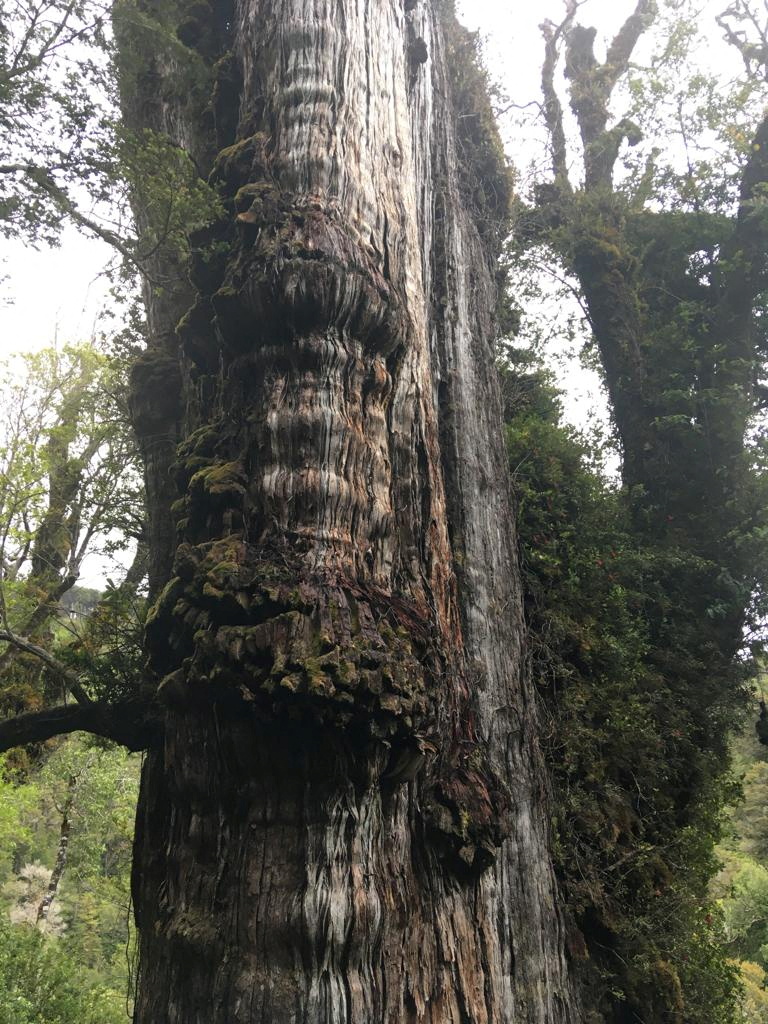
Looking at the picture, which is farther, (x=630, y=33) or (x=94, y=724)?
(x=630, y=33)

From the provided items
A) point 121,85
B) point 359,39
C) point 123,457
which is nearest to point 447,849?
point 359,39

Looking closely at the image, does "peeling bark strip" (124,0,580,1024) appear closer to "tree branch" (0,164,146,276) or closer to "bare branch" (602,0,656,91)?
"tree branch" (0,164,146,276)

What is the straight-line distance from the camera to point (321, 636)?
2775 mm

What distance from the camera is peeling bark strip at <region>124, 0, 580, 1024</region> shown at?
269cm

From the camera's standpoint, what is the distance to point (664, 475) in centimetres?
884

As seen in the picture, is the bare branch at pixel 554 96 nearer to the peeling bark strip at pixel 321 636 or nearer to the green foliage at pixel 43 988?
the peeling bark strip at pixel 321 636

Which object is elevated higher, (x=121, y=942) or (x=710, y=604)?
(x=710, y=604)

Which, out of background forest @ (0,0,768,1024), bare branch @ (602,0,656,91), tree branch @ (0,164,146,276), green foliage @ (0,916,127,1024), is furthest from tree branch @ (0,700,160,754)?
bare branch @ (602,0,656,91)

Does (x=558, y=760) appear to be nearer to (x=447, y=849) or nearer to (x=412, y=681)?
(x=447, y=849)

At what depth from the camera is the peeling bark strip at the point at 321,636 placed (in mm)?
2688

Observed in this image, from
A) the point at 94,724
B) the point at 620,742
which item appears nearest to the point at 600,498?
the point at 620,742

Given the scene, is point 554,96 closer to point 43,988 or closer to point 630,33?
point 630,33

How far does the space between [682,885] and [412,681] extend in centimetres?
417

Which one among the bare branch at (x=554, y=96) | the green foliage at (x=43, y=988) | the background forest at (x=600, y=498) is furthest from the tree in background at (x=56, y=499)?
the bare branch at (x=554, y=96)
